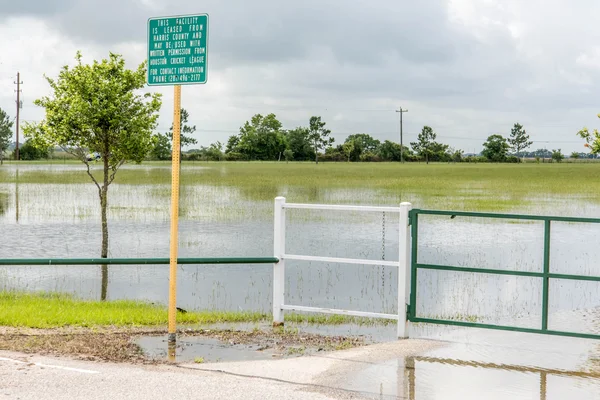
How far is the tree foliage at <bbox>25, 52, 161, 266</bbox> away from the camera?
70.2 feet

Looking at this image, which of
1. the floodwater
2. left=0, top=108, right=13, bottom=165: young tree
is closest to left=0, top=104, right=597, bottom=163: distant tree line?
left=0, top=108, right=13, bottom=165: young tree

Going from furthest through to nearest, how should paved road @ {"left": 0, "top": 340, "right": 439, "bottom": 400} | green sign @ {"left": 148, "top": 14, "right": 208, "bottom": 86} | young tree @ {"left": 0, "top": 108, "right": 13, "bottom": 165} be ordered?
young tree @ {"left": 0, "top": 108, "right": 13, "bottom": 165} < green sign @ {"left": 148, "top": 14, "right": 208, "bottom": 86} < paved road @ {"left": 0, "top": 340, "right": 439, "bottom": 400}

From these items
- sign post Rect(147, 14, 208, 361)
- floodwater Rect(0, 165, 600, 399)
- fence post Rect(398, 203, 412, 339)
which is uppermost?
sign post Rect(147, 14, 208, 361)

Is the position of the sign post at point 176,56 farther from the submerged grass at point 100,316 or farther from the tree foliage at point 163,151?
the tree foliage at point 163,151

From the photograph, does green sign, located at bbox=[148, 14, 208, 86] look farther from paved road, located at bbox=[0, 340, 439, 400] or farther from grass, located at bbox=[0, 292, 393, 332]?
grass, located at bbox=[0, 292, 393, 332]

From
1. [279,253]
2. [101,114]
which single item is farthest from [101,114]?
[279,253]

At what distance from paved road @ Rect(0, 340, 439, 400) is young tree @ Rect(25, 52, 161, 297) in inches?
530

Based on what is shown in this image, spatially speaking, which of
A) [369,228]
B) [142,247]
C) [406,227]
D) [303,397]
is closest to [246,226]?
[369,228]

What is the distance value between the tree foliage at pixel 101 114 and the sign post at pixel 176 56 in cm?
1255

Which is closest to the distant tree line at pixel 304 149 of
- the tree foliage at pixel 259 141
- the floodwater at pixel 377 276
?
the tree foliage at pixel 259 141

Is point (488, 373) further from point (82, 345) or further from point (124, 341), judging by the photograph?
point (82, 345)

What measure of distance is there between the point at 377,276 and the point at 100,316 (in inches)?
359

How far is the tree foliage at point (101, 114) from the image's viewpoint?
21406mm

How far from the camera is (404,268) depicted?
9750 mm
